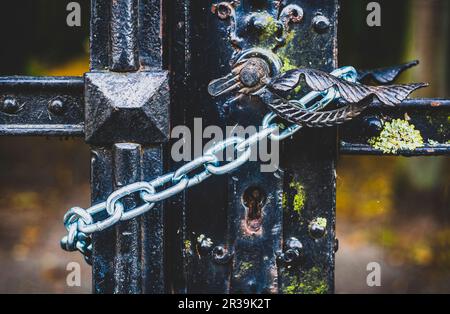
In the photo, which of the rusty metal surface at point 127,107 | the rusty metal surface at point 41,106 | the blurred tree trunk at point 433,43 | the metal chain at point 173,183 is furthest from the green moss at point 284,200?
the blurred tree trunk at point 433,43

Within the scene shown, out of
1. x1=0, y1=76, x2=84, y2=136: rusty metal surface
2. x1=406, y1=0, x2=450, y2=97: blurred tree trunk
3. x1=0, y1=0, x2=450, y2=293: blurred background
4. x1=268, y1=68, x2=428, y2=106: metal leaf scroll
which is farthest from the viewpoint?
x1=406, y1=0, x2=450, y2=97: blurred tree trunk

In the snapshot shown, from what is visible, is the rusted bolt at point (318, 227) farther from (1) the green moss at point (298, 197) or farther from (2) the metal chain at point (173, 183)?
(2) the metal chain at point (173, 183)

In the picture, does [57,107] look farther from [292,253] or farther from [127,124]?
[292,253]

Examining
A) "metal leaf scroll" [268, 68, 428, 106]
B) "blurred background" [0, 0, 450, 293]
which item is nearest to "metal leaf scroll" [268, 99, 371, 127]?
"metal leaf scroll" [268, 68, 428, 106]

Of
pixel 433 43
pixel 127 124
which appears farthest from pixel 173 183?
pixel 433 43

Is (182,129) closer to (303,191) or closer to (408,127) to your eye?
(303,191)

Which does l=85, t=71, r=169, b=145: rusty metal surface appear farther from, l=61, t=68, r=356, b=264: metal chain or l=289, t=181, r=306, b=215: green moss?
l=289, t=181, r=306, b=215: green moss
